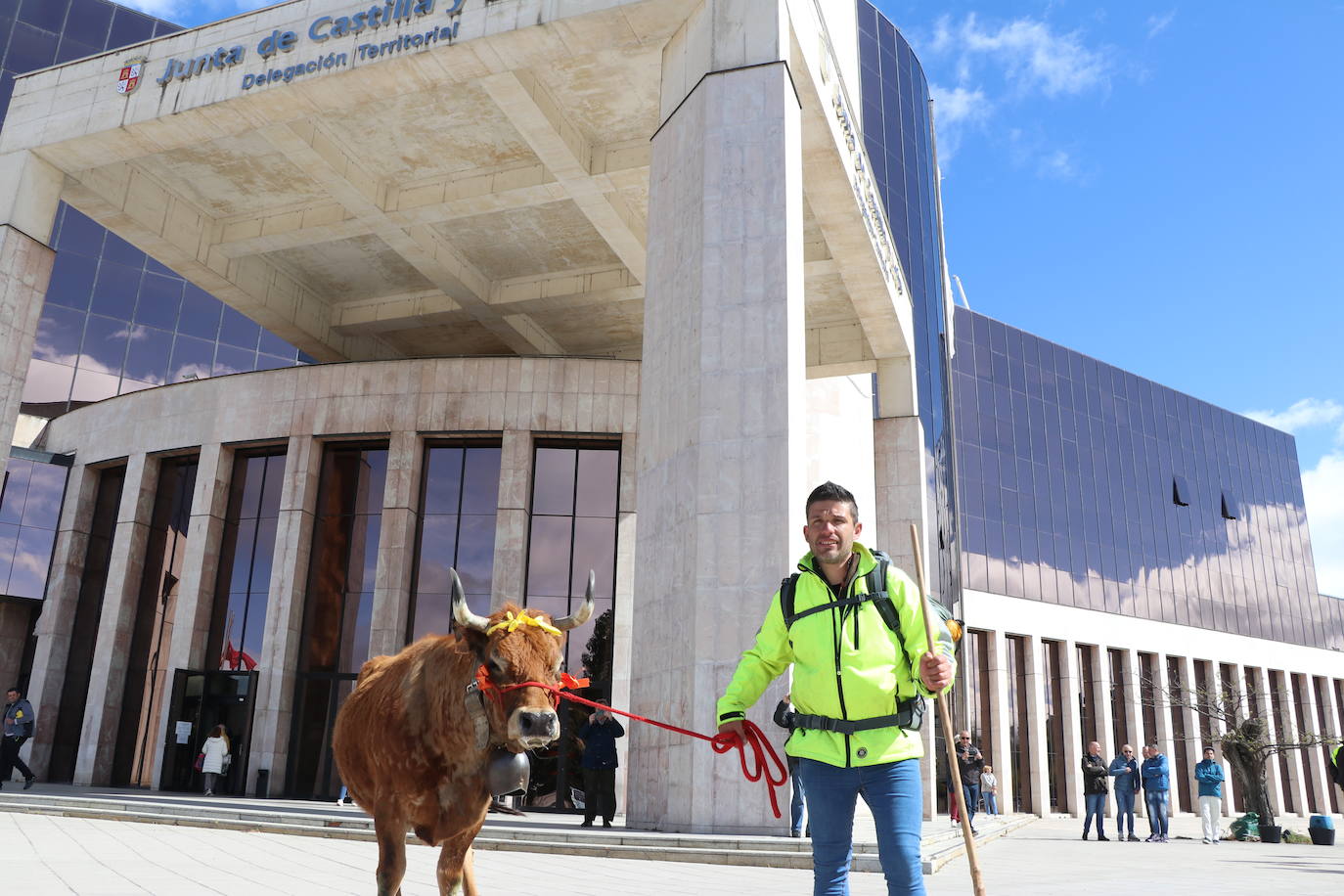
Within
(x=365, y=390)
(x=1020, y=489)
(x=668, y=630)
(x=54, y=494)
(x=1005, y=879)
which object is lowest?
(x=1005, y=879)

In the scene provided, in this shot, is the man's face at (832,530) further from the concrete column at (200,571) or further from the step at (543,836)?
the concrete column at (200,571)

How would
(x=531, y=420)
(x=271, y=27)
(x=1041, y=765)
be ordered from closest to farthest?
(x=271, y=27) → (x=531, y=420) → (x=1041, y=765)

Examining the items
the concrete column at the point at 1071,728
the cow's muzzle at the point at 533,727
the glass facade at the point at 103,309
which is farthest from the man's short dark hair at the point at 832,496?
the concrete column at the point at 1071,728

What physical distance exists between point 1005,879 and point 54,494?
26081 mm

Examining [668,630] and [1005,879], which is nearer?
[1005,879]

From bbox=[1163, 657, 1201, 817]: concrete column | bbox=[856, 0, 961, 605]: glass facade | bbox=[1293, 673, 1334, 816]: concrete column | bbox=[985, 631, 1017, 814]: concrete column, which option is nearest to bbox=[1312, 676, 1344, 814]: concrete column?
bbox=[1293, 673, 1334, 816]: concrete column

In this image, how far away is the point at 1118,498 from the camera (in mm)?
54062

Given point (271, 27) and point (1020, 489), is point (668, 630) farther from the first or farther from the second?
point (1020, 489)

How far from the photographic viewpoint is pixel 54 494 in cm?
2752

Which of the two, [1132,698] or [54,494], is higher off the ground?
[54,494]

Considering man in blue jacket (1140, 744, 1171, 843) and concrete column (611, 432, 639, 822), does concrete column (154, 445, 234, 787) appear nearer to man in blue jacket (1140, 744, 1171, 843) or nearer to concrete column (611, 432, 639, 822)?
concrete column (611, 432, 639, 822)

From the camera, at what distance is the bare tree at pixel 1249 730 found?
84.7 feet

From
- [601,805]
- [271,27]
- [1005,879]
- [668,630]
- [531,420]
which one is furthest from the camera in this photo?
[531,420]

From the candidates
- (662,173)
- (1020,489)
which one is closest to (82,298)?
(662,173)
